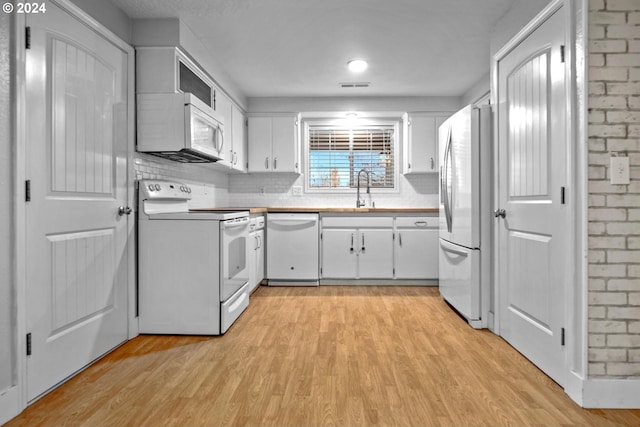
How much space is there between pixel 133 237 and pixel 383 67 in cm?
274

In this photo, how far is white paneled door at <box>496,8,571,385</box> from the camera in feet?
6.39

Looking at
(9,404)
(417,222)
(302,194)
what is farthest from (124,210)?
(417,222)

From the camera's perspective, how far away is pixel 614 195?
1741 millimetres

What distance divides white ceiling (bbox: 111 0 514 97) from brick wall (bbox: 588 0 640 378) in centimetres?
101

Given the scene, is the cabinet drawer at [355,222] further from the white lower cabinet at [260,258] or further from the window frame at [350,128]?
the window frame at [350,128]

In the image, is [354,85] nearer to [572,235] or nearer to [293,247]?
[293,247]

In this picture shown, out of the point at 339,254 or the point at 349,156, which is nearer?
the point at 339,254

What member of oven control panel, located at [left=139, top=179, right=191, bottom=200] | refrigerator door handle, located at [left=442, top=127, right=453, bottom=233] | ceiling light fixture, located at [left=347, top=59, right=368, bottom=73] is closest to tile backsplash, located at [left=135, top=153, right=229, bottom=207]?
oven control panel, located at [left=139, top=179, right=191, bottom=200]

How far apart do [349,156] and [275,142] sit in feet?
3.41

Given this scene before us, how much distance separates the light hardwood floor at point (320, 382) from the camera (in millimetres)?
1642

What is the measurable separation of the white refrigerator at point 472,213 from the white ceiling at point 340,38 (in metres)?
0.67

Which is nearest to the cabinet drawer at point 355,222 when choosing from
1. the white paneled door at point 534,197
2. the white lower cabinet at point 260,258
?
the white lower cabinet at point 260,258

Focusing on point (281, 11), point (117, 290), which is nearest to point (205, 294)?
point (117, 290)

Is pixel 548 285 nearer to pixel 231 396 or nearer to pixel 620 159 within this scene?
pixel 620 159
